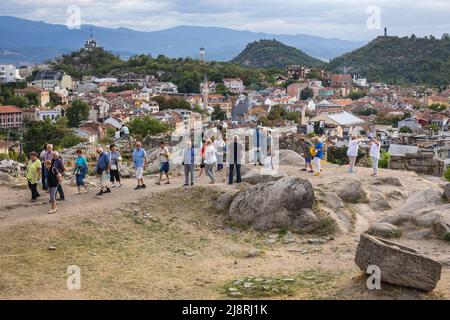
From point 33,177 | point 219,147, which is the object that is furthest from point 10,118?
point 33,177

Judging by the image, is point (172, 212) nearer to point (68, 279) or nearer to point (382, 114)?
point (68, 279)

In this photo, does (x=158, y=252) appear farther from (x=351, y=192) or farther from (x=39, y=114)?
(x=39, y=114)

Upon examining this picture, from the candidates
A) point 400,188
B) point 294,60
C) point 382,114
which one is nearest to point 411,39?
point 294,60

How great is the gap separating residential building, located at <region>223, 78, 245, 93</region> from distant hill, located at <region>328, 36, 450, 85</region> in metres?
Answer: 45.3

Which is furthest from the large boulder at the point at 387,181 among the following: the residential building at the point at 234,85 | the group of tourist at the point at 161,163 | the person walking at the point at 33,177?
the residential building at the point at 234,85

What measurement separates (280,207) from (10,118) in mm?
72682

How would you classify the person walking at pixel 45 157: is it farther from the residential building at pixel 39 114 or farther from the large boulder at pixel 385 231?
the residential building at pixel 39 114

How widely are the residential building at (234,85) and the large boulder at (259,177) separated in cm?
10424

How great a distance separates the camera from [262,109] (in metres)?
92.0

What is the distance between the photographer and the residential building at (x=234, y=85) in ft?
397

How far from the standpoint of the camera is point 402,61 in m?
160

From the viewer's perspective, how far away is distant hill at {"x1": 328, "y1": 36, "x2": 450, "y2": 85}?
148 m

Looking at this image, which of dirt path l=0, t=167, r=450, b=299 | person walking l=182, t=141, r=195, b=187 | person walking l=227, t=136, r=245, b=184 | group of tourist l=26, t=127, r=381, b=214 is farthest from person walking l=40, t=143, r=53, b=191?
person walking l=227, t=136, r=245, b=184

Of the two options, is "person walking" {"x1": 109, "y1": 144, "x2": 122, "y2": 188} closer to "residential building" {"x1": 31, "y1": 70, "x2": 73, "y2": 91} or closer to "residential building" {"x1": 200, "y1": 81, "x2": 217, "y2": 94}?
"residential building" {"x1": 200, "y1": 81, "x2": 217, "y2": 94}
